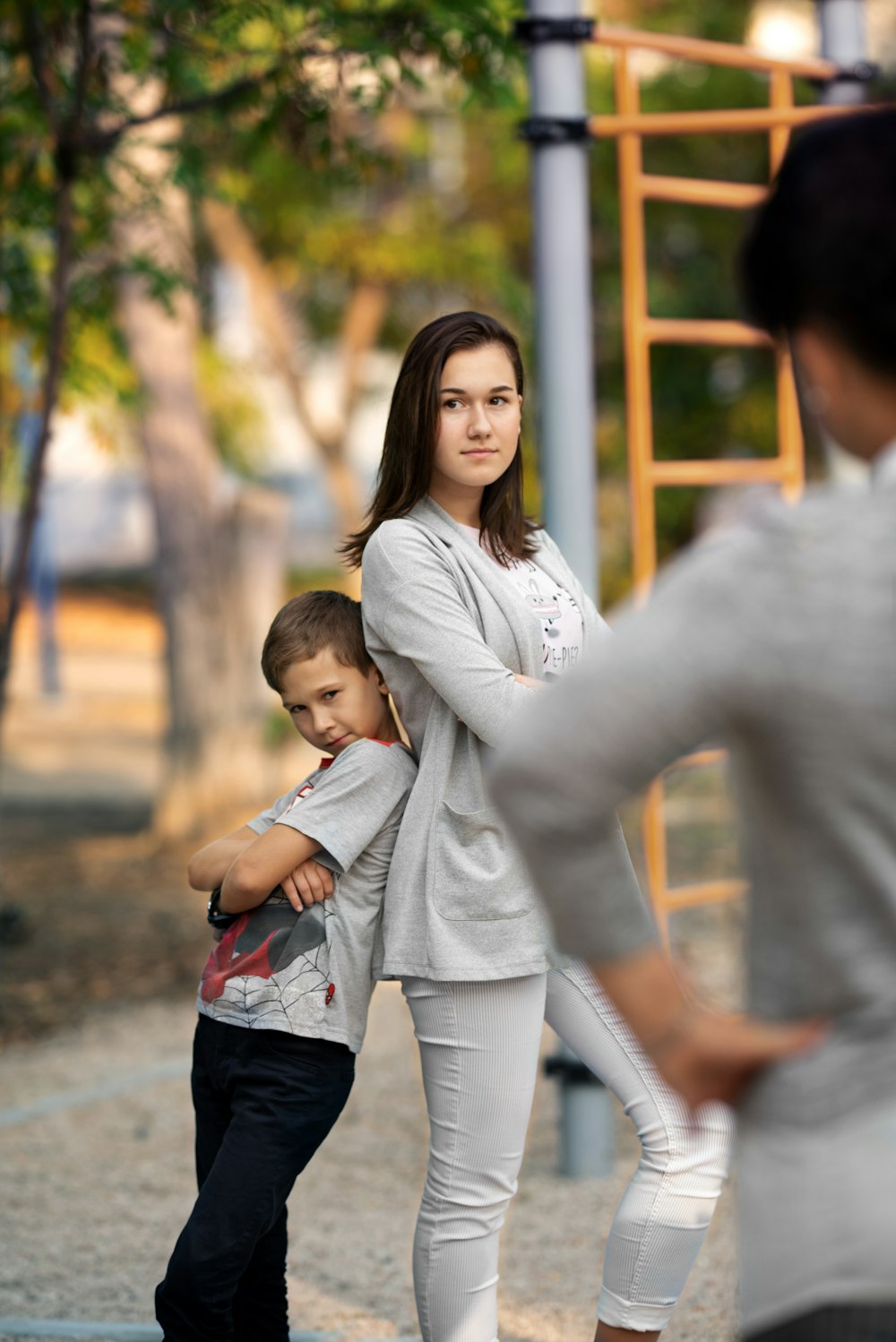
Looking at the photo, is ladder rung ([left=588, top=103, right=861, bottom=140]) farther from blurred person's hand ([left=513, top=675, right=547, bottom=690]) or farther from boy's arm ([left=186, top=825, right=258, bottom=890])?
boy's arm ([left=186, top=825, right=258, bottom=890])

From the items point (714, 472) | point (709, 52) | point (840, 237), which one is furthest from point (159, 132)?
point (840, 237)

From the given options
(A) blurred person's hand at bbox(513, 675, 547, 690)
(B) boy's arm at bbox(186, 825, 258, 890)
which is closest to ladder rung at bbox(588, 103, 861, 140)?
(A) blurred person's hand at bbox(513, 675, 547, 690)

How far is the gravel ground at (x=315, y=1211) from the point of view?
327 centimetres

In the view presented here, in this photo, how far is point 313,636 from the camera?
2.34m

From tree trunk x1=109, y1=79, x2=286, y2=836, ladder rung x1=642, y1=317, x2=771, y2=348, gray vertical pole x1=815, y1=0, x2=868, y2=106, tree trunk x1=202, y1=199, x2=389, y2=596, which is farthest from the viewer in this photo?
tree trunk x1=202, y1=199, x2=389, y2=596

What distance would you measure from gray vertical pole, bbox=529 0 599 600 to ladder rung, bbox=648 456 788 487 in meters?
0.30

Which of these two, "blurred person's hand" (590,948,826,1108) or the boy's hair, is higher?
the boy's hair

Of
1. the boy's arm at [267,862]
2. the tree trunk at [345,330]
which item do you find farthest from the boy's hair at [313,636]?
the tree trunk at [345,330]

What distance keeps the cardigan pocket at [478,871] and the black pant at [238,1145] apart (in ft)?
0.87

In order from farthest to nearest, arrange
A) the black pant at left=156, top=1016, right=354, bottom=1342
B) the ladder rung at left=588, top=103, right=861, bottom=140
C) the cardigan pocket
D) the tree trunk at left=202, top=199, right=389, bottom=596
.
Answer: the tree trunk at left=202, top=199, right=389, bottom=596 → the ladder rung at left=588, top=103, right=861, bottom=140 → the cardigan pocket → the black pant at left=156, top=1016, right=354, bottom=1342

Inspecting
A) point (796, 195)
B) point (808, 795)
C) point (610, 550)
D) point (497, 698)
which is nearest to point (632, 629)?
point (808, 795)

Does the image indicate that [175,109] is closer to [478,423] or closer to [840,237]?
[478,423]

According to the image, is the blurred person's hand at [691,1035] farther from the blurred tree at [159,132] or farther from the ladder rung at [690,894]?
the blurred tree at [159,132]

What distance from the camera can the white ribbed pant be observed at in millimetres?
2312
